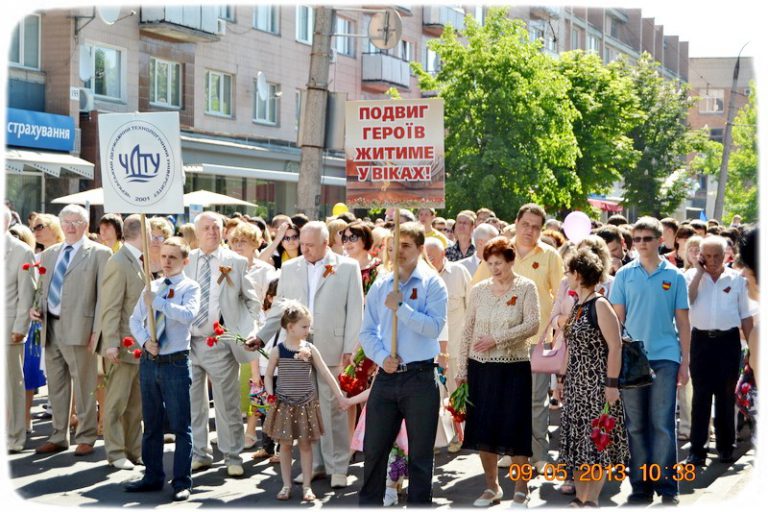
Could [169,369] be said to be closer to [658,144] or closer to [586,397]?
[586,397]

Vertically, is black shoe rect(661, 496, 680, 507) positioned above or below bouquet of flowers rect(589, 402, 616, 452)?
below

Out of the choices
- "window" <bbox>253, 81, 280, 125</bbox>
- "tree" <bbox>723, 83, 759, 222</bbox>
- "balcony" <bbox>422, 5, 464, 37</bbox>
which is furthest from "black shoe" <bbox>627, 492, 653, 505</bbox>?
"tree" <bbox>723, 83, 759, 222</bbox>

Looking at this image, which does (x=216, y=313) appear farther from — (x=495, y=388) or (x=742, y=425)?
(x=742, y=425)

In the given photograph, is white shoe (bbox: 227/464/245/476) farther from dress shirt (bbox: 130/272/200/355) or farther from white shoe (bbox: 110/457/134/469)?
dress shirt (bbox: 130/272/200/355)

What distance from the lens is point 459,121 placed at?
31656 millimetres

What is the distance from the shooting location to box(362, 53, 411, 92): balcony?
3888cm

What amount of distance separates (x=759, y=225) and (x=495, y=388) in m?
2.88

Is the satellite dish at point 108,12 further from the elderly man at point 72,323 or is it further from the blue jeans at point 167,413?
the blue jeans at point 167,413

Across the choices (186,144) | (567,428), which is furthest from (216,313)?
(186,144)

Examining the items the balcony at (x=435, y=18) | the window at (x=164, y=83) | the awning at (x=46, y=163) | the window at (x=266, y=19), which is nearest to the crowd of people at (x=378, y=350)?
the awning at (x=46, y=163)

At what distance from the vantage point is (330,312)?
30.3ft

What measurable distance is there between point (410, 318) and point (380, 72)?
3220 cm
